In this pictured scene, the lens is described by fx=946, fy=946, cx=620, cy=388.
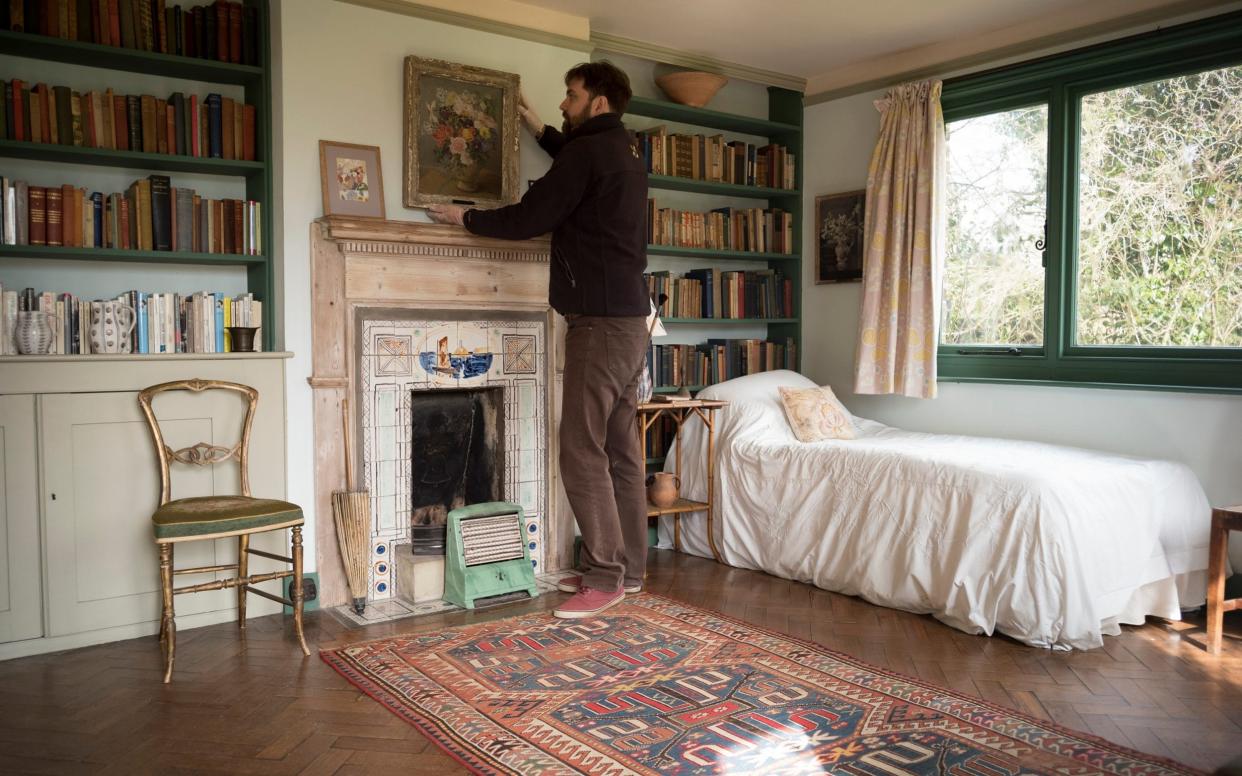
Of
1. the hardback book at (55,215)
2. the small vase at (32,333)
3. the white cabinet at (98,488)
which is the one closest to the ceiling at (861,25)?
the hardback book at (55,215)

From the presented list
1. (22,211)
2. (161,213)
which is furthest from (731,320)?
(22,211)

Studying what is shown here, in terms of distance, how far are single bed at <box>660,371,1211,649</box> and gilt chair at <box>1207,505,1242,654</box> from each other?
24 centimetres

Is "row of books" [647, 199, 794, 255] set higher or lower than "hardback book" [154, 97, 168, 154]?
lower

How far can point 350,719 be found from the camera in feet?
8.64

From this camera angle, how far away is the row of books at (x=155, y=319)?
3387 millimetres

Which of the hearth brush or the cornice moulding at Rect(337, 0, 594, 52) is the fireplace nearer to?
the hearth brush

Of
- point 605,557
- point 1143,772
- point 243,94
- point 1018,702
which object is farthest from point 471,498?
point 1143,772

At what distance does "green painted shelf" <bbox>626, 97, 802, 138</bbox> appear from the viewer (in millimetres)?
4977

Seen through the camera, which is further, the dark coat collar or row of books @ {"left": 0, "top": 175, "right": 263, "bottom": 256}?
the dark coat collar

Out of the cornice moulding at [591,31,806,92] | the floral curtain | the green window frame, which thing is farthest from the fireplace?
the green window frame

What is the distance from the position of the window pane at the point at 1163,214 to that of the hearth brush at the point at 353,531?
11.0ft

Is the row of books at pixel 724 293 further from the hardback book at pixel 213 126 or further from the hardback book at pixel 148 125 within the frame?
the hardback book at pixel 148 125

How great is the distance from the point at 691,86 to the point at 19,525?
3669 millimetres

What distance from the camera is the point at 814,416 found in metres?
4.56
